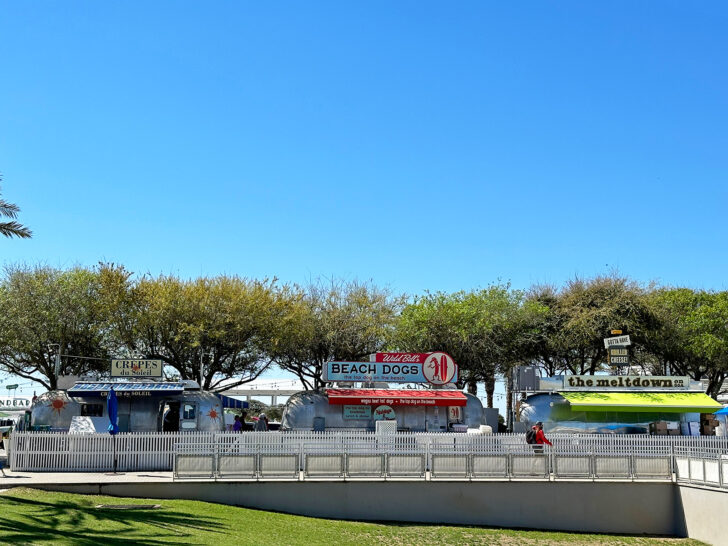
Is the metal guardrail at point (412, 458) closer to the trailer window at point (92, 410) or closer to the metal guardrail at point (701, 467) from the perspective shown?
the metal guardrail at point (701, 467)

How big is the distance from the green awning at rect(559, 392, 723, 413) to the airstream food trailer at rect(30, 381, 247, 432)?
17154 millimetres

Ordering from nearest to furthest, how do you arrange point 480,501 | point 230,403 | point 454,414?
point 480,501, point 454,414, point 230,403

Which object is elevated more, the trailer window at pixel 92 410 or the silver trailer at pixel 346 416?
the trailer window at pixel 92 410

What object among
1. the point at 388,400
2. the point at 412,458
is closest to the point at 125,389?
the point at 388,400

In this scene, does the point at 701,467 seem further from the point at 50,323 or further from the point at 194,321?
the point at 50,323

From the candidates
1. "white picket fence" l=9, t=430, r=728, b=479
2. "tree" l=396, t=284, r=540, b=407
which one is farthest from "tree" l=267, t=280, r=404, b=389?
"white picket fence" l=9, t=430, r=728, b=479

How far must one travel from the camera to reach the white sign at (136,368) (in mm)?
36281

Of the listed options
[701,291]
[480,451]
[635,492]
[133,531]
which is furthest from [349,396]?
[701,291]

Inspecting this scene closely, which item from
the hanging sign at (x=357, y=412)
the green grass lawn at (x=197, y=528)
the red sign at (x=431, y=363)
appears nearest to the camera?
the green grass lawn at (x=197, y=528)

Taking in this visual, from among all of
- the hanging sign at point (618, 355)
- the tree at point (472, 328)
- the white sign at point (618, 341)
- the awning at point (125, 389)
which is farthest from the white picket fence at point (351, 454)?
the tree at point (472, 328)

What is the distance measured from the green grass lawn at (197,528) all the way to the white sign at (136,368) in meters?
14.9

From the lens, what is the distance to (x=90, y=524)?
1767cm

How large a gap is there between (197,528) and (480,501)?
31.1 ft

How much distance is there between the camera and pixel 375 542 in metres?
20.6
